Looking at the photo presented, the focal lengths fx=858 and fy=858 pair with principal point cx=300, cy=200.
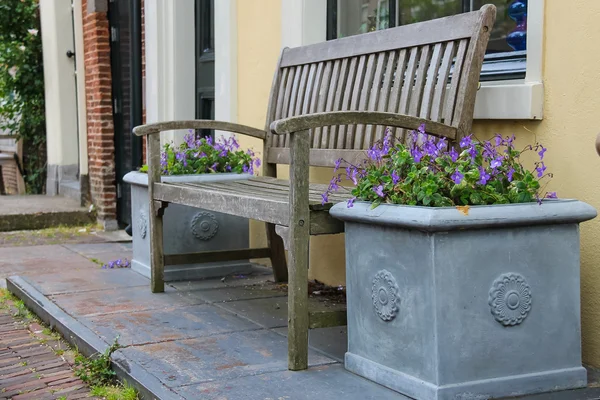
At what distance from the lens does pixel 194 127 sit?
4.76 m

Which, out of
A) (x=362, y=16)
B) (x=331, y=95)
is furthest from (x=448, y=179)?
(x=362, y=16)

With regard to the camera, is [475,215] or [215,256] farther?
[215,256]

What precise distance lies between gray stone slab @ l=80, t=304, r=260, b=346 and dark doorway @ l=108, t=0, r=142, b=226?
3.80 m

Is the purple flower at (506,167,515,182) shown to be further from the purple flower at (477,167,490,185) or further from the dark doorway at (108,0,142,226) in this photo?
the dark doorway at (108,0,142,226)

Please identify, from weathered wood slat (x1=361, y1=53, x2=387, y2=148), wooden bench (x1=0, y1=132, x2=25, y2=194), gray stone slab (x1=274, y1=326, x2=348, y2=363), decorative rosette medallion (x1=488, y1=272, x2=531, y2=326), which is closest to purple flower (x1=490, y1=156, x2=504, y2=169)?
decorative rosette medallion (x1=488, y1=272, x2=531, y2=326)

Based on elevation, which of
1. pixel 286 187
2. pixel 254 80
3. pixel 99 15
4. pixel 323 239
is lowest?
pixel 323 239

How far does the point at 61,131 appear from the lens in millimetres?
9688

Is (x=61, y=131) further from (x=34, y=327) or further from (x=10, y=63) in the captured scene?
(x=34, y=327)

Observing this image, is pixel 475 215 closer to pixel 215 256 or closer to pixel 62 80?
pixel 215 256

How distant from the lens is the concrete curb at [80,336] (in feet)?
10.0

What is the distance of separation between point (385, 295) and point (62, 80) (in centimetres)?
753

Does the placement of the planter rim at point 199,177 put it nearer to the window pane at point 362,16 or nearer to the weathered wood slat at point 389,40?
the weathered wood slat at point 389,40

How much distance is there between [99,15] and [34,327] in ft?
14.8

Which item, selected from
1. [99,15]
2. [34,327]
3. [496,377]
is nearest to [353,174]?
[496,377]
